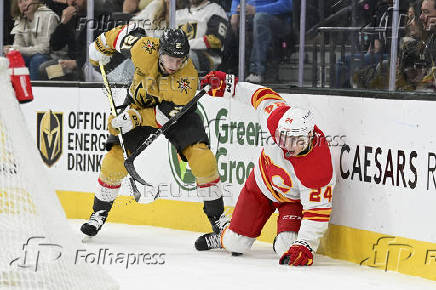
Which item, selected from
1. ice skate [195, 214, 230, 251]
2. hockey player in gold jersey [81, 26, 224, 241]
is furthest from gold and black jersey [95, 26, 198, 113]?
ice skate [195, 214, 230, 251]

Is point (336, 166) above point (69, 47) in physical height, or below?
below

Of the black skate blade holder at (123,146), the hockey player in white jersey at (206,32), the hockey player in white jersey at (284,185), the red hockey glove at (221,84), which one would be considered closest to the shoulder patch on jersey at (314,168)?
the hockey player in white jersey at (284,185)

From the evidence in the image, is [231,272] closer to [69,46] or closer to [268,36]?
[268,36]

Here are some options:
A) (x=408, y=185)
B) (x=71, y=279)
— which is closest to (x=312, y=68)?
(x=408, y=185)

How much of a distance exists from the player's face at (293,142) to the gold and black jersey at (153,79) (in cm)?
88

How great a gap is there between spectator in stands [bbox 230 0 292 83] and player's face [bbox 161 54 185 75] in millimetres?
974

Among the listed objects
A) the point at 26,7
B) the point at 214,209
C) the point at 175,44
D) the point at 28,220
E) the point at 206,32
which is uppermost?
the point at 26,7

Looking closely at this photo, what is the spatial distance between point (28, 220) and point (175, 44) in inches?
68.5

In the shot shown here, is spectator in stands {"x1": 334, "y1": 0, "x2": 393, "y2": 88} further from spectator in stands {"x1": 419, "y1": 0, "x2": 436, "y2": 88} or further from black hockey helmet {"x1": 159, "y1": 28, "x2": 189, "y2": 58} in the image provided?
black hockey helmet {"x1": 159, "y1": 28, "x2": 189, "y2": 58}

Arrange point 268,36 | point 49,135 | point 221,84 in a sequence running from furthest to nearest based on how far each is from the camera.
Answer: point 49,135, point 268,36, point 221,84

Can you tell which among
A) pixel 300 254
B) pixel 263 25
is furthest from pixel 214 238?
pixel 263 25

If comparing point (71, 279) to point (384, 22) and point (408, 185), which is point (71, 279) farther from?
point (384, 22)

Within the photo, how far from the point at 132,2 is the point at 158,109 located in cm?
150

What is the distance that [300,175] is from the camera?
16.6 ft
